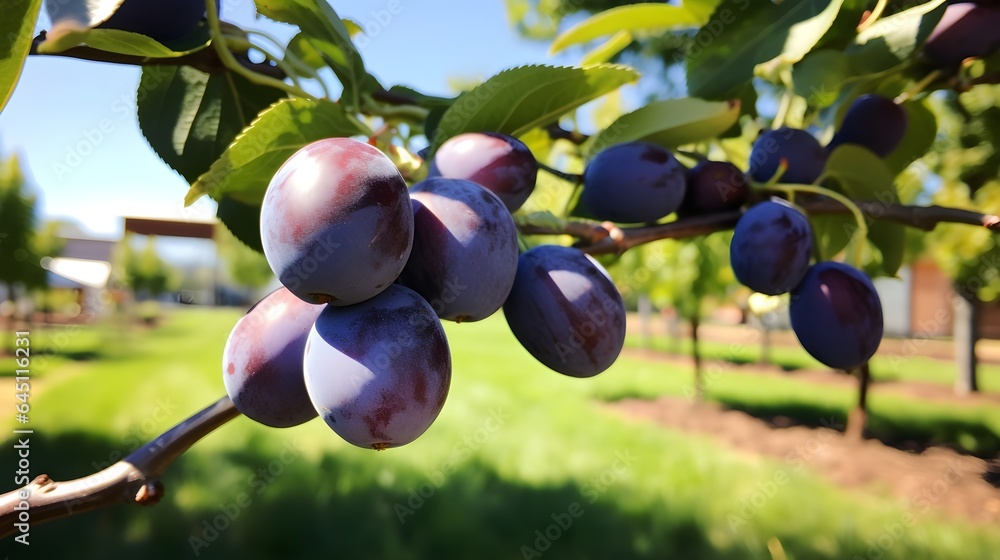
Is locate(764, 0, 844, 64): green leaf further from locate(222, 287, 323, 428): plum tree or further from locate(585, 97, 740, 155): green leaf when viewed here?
locate(222, 287, 323, 428): plum tree

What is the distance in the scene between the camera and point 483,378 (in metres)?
6.40

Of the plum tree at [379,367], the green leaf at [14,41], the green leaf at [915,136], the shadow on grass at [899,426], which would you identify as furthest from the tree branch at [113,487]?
the shadow on grass at [899,426]

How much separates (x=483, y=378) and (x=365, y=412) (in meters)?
6.13

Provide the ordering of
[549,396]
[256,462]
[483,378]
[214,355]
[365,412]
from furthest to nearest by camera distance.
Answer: [214,355] → [483,378] → [549,396] → [256,462] → [365,412]

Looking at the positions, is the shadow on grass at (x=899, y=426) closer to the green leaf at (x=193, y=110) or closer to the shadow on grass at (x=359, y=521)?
the shadow on grass at (x=359, y=521)

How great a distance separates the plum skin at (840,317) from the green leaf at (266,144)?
453 millimetres

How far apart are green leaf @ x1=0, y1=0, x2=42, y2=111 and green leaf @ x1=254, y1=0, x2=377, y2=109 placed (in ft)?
0.51

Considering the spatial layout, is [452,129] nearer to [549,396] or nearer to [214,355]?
[549,396]

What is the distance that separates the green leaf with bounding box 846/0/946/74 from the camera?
0.55m

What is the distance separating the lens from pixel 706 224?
0.63 metres

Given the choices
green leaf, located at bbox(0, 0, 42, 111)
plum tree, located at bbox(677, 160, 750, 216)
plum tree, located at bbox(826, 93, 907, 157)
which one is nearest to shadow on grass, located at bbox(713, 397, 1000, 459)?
plum tree, located at bbox(826, 93, 907, 157)

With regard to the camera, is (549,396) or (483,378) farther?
(483,378)

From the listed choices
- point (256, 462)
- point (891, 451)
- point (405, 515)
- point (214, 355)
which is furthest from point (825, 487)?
point (214, 355)

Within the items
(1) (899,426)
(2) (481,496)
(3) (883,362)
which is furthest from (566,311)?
(3) (883,362)
